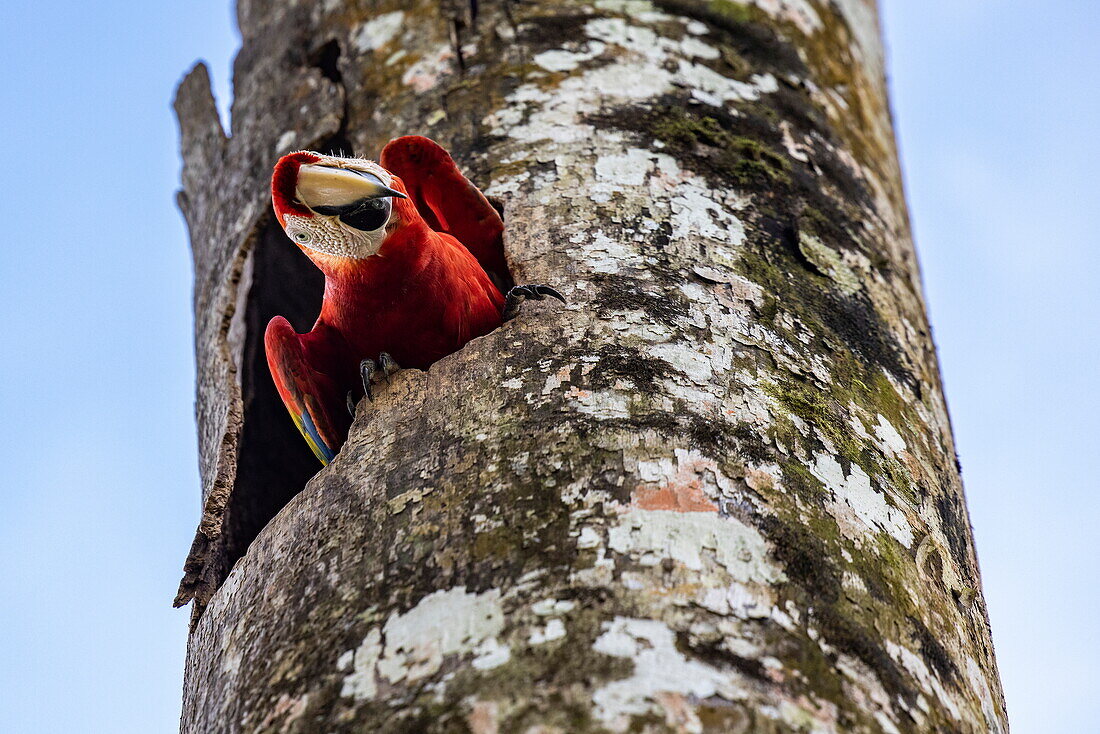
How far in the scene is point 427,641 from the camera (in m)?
1.94

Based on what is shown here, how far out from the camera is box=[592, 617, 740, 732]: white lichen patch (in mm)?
1750

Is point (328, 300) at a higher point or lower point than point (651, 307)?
higher

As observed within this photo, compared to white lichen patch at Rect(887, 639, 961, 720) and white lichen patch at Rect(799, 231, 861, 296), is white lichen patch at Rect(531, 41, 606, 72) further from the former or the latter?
white lichen patch at Rect(887, 639, 961, 720)

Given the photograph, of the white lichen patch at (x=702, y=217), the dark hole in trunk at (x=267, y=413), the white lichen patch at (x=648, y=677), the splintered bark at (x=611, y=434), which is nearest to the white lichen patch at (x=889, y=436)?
the splintered bark at (x=611, y=434)

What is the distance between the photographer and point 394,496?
2.27m

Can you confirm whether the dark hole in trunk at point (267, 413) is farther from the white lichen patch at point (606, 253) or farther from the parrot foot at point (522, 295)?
the white lichen patch at point (606, 253)

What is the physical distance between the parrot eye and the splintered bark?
31 cm

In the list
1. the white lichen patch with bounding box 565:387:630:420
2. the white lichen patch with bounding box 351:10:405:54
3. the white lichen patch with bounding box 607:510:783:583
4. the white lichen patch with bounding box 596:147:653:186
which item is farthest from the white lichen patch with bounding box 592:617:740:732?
the white lichen patch with bounding box 351:10:405:54

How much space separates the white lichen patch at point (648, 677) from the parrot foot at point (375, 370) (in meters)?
0.96

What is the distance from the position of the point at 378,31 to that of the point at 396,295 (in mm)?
1205

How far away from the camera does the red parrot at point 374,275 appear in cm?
282

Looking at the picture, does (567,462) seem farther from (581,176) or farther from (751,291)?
(581,176)

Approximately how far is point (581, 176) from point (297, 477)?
1.21 metres

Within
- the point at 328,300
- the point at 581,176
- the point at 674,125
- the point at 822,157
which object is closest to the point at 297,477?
the point at 328,300
